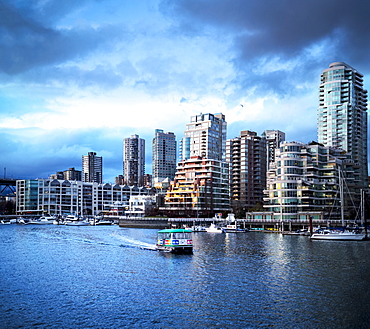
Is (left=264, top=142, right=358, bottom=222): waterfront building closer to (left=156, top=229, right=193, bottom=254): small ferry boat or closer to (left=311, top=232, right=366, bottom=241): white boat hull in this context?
(left=311, top=232, right=366, bottom=241): white boat hull

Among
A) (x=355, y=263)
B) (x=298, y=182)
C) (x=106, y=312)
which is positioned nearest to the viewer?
(x=106, y=312)

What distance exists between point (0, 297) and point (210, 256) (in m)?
45.1

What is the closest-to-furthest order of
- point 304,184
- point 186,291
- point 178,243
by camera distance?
→ 1. point 186,291
2. point 178,243
3. point 304,184

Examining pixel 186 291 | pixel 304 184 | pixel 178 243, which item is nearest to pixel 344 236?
pixel 304 184

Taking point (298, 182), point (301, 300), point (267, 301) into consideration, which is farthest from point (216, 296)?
point (298, 182)

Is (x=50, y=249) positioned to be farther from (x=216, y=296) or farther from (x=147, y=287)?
(x=216, y=296)

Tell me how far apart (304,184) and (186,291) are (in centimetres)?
12310

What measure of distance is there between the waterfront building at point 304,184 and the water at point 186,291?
78.1 metres

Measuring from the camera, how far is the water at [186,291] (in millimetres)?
41469

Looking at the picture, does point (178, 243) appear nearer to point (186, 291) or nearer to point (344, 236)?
point (186, 291)

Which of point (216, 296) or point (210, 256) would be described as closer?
point (216, 296)

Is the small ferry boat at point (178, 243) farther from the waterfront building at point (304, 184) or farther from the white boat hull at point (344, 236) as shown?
the waterfront building at point (304, 184)

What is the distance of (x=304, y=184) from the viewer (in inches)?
6560

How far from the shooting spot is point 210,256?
86062mm
